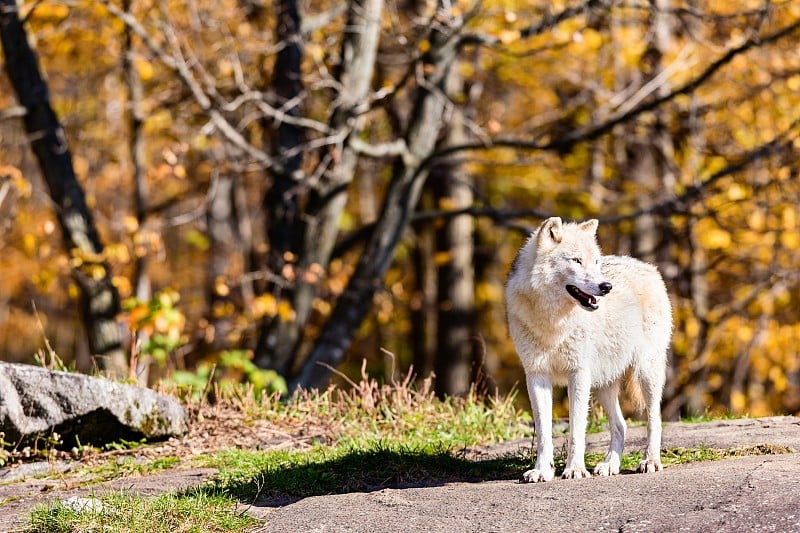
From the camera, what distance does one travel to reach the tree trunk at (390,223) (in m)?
13.8

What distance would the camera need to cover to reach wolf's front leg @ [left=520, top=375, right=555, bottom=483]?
6.82m

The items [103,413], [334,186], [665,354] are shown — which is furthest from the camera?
[334,186]

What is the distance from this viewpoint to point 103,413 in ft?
26.8

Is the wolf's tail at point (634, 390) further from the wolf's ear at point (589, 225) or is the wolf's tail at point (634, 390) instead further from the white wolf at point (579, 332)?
the wolf's ear at point (589, 225)

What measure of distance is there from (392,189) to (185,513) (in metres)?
8.20

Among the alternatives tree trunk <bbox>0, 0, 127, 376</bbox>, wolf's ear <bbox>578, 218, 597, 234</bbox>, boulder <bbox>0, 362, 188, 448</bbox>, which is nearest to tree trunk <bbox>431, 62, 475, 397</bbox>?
tree trunk <bbox>0, 0, 127, 376</bbox>

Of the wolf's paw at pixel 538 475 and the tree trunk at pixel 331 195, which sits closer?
the wolf's paw at pixel 538 475

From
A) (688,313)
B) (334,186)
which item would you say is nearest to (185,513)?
(334,186)

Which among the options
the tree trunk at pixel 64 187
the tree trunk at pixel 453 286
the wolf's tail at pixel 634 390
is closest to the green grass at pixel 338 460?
the wolf's tail at pixel 634 390

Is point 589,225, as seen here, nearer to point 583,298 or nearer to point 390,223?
point 583,298

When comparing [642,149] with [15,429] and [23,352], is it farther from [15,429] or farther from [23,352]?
[23,352]

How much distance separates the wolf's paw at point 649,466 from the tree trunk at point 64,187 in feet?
26.0

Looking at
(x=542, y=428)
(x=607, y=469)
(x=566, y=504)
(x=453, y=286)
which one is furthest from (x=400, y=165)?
(x=566, y=504)

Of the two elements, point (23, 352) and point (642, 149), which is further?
point (23, 352)
